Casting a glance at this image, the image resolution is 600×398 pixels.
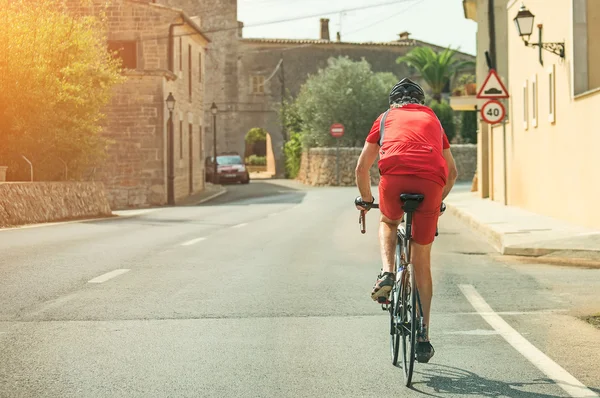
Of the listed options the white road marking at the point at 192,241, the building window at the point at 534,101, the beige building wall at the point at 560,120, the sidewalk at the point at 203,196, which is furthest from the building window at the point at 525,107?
the sidewalk at the point at 203,196

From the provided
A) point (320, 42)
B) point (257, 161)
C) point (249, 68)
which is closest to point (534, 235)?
point (249, 68)

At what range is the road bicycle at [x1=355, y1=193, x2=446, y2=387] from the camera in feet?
18.7

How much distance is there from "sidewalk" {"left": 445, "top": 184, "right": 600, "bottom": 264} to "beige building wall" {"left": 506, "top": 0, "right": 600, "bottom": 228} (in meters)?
0.55

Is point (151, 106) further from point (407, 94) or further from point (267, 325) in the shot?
point (407, 94)

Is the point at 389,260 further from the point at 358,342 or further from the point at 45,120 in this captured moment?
the point at 45,120

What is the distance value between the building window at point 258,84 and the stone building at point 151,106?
20.3 m

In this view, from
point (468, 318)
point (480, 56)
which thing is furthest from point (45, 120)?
point (468, 318)

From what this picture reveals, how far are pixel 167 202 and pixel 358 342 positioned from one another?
32.1 metres

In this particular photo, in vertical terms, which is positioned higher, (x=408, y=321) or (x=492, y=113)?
(x=492, y=113)

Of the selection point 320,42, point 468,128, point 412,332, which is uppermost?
point 320,42

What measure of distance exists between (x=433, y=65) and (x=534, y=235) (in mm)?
51950

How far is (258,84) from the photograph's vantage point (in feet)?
234

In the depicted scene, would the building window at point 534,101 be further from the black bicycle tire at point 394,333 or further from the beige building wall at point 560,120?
the black bicycle tire at point 394,333

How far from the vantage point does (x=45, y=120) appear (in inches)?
1027
